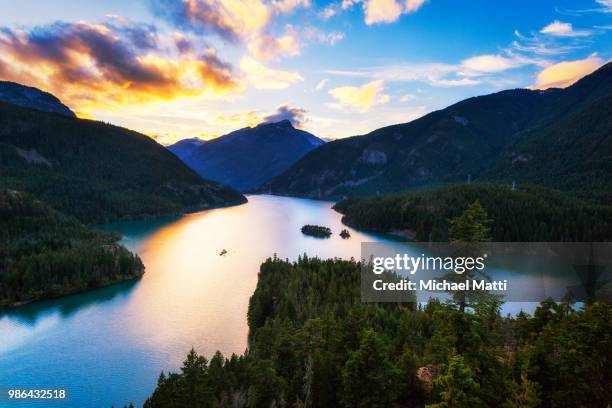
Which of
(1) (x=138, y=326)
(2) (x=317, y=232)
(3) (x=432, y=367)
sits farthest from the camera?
(2) (x=317, y=232)

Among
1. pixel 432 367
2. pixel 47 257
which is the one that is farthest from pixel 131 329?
pixel 432 367

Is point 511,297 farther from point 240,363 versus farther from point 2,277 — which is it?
point 2,277

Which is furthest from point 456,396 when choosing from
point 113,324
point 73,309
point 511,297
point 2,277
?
point 2,277

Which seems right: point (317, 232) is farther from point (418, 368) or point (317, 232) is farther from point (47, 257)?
point (418, 368)

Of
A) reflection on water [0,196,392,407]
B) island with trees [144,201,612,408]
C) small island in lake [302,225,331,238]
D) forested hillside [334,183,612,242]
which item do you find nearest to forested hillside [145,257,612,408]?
island with trees [144,201,612,408]

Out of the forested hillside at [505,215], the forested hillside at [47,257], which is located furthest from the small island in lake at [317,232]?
the forested hillside at [47,257]

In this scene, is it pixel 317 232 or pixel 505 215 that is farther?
pixel 317 232

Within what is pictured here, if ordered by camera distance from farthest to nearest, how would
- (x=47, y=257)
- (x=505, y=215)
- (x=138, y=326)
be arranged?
(x=505, y=215) → (x=47, y=257) → (x=138, y=326)
